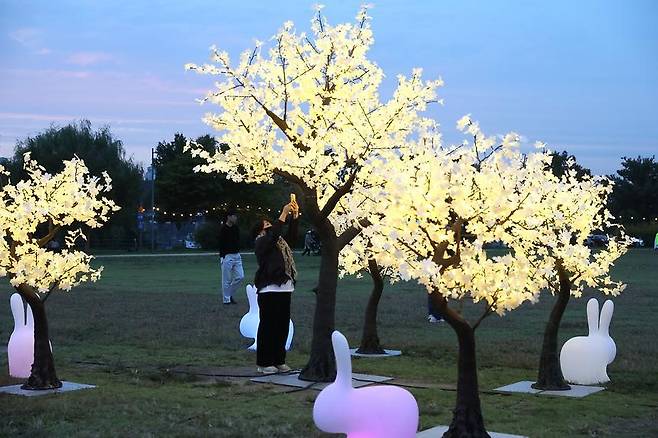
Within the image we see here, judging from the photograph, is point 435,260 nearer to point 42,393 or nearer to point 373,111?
point 373,111

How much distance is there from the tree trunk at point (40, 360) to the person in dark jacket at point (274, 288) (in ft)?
8.03

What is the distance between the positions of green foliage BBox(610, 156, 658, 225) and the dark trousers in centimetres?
8436

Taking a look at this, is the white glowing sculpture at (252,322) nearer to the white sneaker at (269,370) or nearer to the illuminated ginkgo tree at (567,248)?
the white sneaker at (269,370)

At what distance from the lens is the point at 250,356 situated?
12445mm

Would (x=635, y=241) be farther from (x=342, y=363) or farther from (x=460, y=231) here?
(x=342, y=363)

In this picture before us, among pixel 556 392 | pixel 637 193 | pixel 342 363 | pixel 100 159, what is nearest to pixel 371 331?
pixel 556 392

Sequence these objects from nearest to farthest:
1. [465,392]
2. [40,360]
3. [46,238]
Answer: [465,392]
[40,360]
[46,238]

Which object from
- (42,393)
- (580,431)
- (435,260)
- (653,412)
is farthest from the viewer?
(42,393)

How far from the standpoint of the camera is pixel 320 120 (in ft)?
33.6

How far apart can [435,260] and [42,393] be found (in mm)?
4686

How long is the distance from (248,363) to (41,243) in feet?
10.5

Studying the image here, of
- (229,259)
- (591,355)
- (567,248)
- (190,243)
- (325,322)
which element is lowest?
(591,355)

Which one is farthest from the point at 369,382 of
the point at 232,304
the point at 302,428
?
the point at 232,304

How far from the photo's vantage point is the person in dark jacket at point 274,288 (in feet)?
35.3
